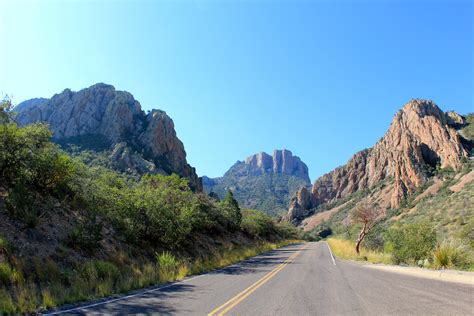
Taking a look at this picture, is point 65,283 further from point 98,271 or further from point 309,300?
point 309,300

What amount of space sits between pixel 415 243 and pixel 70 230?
18025 millimetres

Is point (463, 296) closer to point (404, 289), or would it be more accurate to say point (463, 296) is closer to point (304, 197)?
point (404, 289)

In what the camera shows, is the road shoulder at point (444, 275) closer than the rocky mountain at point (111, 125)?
Yes

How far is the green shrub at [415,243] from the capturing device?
1742 centimetres

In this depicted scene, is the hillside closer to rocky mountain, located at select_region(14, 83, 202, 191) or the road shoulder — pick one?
the road shoulder

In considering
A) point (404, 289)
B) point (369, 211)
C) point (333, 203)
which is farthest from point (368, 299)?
point (333, 203)

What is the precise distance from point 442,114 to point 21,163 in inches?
5509

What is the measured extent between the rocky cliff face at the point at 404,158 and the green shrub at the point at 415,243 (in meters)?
91.9

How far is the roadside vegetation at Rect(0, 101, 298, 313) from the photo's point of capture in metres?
11.4

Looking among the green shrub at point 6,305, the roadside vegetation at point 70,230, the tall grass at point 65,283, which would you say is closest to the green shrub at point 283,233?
the roadside vegetation at point 70,230

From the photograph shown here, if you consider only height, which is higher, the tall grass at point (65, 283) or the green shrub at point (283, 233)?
the tall grass at point (65, 283)

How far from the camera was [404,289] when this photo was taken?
10.6 metres

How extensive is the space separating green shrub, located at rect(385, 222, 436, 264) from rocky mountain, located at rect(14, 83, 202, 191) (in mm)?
73955

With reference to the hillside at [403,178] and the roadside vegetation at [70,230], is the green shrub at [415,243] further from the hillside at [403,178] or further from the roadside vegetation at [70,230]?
the hillside at [403,178]
